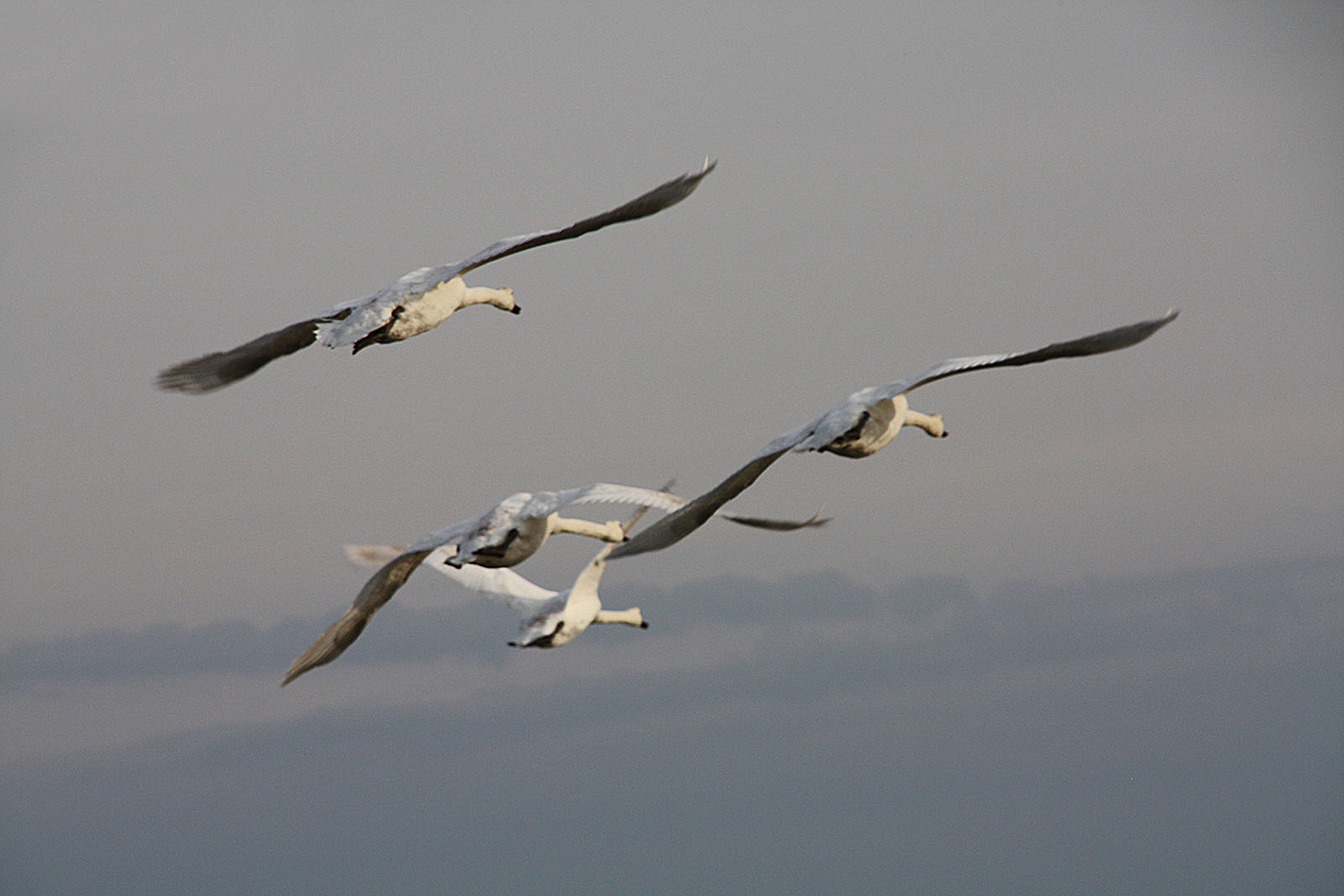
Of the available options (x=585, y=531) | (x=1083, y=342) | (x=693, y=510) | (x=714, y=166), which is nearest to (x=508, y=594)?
(x=585, y=531)

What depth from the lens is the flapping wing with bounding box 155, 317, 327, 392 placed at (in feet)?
103

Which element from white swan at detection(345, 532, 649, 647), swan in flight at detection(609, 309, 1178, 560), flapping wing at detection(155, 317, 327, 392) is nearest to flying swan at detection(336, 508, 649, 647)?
white swan at detection(345, 532, 649, 647)

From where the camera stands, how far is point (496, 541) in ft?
97.7

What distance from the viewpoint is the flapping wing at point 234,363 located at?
31.3m

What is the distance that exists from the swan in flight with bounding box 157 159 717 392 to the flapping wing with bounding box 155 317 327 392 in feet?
0.04

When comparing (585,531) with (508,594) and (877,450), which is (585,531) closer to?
(508,594)

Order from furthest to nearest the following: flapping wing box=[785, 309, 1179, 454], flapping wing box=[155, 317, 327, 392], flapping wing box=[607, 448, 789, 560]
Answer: flapping wing box=[155, 317, 327, 392] → flapping wing box=[607, 448, 789, 560] → flapping wing box=[785, 309, 1179, 454]

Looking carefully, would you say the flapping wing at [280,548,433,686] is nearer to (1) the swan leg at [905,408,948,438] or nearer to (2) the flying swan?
(2) the flying swan

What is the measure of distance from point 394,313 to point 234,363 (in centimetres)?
308

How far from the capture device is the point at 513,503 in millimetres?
30422

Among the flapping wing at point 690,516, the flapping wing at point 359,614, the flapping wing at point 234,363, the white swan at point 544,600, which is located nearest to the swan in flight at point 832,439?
the flapping wing at point 690,516

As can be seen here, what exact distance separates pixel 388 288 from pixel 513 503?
12.9ft

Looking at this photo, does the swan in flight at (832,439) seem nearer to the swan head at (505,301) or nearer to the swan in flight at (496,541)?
the swan in flight at (496,541)

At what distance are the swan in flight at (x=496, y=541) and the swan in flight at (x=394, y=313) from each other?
3278 millimetres
